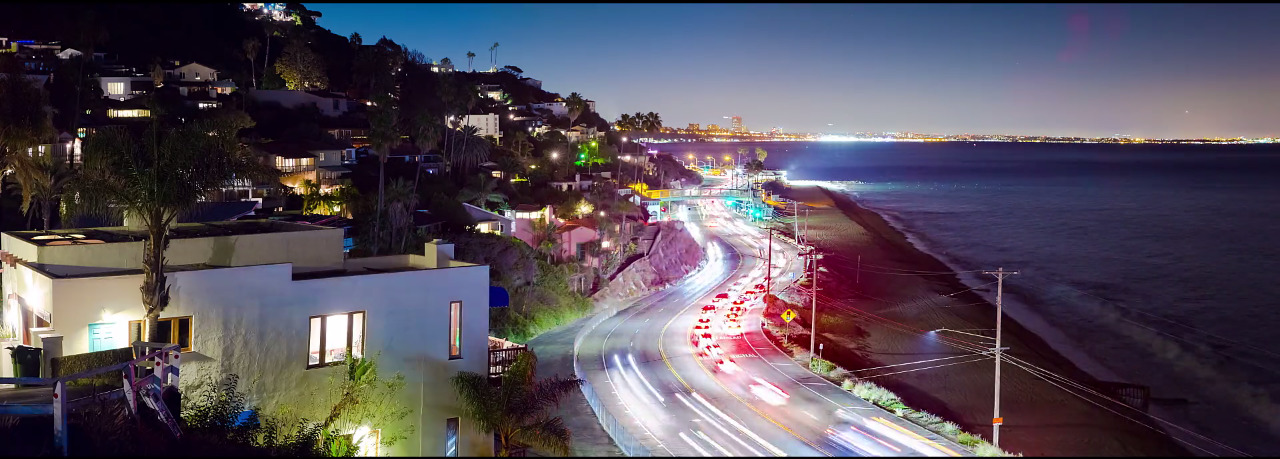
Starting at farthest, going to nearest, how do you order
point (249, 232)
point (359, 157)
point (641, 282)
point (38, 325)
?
1. point (359, 157)
2. point (641, 282)
3. point (249, 232)
4. point (38, 325)

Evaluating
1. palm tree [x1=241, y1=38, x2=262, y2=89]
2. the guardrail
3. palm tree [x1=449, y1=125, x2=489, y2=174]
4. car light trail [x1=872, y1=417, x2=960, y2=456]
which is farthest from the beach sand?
palm tree [x1=241, y1=38, x2=262, y2=89]

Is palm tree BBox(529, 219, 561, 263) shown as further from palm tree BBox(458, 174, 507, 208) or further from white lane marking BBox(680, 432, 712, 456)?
white lane marking BBox(680, 432, 712, 456)

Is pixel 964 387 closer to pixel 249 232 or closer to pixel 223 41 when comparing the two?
pixel 249 232

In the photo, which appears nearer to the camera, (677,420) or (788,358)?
(677,420)

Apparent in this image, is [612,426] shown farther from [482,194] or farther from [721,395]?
[482,194]

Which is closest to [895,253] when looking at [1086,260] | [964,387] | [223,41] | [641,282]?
[1086,260]

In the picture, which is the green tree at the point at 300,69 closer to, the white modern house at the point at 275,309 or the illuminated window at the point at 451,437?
the white modern house at the point at 275,309

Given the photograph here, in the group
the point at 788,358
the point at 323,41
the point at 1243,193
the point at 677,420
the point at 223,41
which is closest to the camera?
the point at 677,420

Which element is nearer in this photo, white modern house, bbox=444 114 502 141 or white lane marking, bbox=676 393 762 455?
white lane marking, bbox=676 393 762 455
